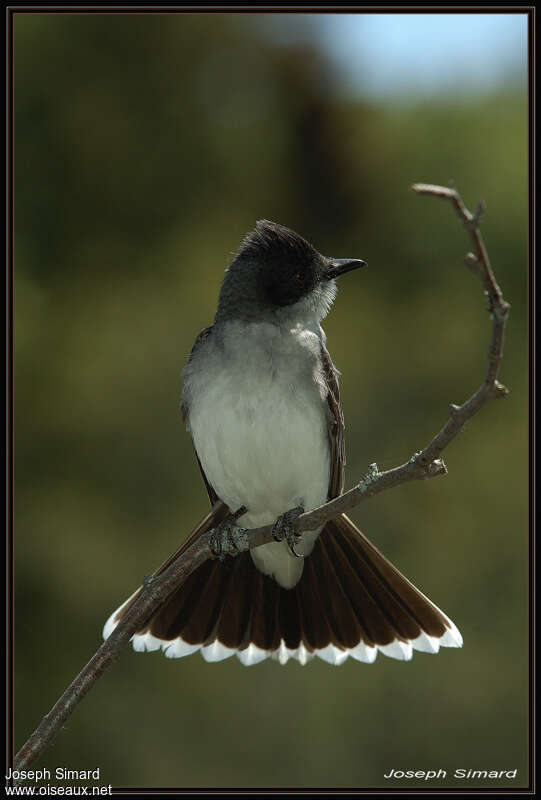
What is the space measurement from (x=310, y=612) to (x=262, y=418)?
46.9 inches

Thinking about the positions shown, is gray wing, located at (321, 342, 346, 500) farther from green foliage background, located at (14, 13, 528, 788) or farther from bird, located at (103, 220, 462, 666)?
green foliage background, located at (14, 13, 528, 788)

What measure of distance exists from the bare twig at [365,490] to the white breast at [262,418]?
66cm

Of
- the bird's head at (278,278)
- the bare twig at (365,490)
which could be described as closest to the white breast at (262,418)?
the bird's head at (278,278)

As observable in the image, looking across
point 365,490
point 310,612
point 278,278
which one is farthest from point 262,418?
point 365,490

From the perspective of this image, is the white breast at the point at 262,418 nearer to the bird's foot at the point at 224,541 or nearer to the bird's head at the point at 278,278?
the bird's head at the point at 278,278

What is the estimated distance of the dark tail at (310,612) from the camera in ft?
15.2

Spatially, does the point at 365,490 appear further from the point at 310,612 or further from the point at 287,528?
the point at 310,612

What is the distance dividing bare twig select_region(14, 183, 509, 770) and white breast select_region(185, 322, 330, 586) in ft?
2.16

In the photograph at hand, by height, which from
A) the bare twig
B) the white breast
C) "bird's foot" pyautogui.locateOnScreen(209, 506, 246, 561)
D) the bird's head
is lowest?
the bare twig

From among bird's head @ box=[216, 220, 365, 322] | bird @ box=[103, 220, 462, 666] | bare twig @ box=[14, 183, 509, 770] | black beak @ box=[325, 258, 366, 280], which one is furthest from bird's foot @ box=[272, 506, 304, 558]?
black beak @ box=[325, 258, 366, 280]

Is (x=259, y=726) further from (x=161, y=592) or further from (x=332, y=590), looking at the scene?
(x=161, y=592)

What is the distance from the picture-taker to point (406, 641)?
4590 mm

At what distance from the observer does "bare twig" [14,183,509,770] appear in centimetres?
221

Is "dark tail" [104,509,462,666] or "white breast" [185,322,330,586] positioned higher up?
"white breast" [185,322,330,586]
